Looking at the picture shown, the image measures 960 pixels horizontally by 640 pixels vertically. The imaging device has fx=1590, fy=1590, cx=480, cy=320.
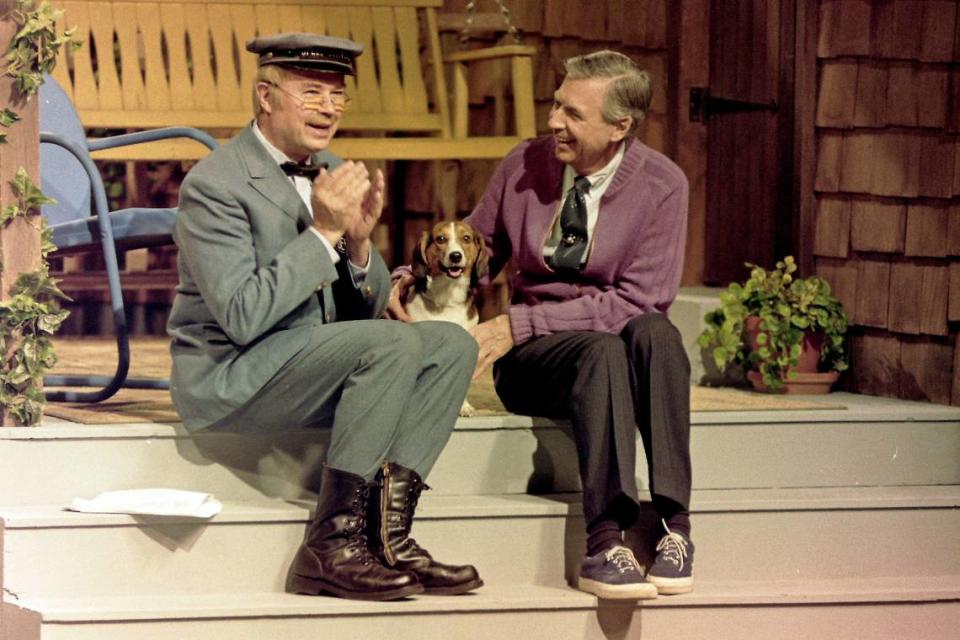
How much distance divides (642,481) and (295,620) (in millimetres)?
1038

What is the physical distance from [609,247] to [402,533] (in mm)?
939

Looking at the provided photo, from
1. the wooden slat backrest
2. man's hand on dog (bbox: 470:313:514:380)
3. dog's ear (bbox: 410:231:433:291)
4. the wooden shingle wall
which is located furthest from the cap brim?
the wooden slat backrest

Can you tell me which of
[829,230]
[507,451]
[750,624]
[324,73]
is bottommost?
[750,624]

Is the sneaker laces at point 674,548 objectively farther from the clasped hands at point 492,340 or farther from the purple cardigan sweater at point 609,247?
the clasped hands at point 492,340

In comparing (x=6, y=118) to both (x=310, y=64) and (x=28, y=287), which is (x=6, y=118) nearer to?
(x=28, y=287)

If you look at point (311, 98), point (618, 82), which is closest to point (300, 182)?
point (311, 98)

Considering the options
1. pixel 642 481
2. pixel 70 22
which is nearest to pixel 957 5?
pixel 642 481

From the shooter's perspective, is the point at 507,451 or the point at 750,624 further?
the point at 507,451

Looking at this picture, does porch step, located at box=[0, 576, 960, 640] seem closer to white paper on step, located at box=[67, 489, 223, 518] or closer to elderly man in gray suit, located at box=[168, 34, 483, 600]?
elderly man in gray suit, located at box=[168, 34, 483, 600]

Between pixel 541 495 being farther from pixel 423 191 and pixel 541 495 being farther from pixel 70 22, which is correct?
pixel 70 22

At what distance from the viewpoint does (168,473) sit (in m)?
3.78

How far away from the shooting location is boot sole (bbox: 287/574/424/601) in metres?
3.46

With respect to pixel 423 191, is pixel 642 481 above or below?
below

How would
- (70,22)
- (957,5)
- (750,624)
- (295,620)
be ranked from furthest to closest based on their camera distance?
(70,22) < (957,5) < (750,624) < (295,620)
